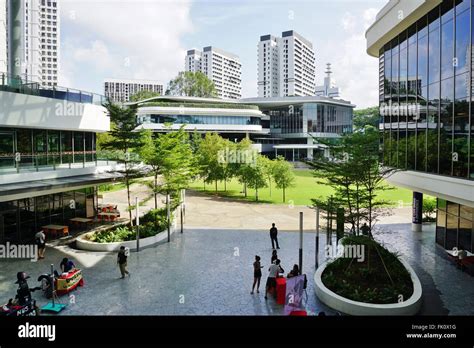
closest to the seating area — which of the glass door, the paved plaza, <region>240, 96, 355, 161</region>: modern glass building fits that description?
the paved plaza

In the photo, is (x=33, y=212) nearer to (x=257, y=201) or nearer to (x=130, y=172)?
(x=130, y=172)

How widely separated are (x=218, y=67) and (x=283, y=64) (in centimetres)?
3141

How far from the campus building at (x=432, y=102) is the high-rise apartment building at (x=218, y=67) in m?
153

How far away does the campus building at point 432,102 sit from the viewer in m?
14.3

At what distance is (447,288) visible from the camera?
14.6 m

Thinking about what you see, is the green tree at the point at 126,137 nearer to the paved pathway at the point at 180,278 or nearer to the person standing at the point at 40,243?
the paved pathway at the point at 180,278

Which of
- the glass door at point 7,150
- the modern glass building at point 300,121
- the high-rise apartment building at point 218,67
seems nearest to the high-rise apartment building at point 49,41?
the high-rise apartment building at point 218,67

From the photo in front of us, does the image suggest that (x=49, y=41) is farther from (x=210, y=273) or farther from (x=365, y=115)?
(x=210, y=273)

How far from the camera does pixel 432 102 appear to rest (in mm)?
16938

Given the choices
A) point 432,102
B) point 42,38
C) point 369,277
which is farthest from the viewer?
point 42,38

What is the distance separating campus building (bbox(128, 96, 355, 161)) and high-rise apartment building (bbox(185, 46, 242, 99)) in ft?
286

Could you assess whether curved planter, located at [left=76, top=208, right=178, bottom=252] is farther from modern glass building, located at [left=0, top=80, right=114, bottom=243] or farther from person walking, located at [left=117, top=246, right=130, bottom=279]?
person walking, located at [left=117, top=246, right=130, bottom=279]

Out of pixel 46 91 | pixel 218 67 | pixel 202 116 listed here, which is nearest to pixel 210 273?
pixel 46 91
